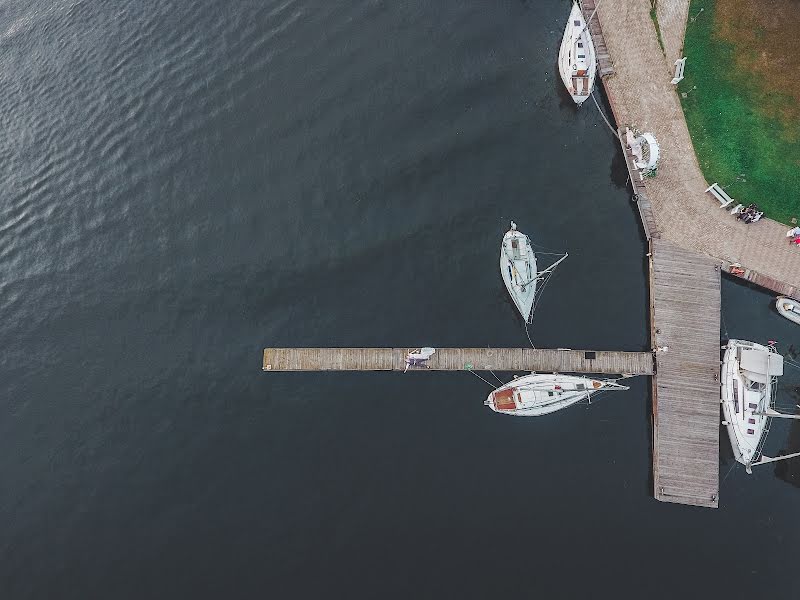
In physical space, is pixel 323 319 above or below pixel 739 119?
below

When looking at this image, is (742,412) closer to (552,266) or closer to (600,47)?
(552,266)

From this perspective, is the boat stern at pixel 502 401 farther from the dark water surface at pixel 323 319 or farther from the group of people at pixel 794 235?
the group of people at pixel 794 235

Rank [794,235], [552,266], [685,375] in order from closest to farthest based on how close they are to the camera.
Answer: [685,375]
[794,235]
[552,266]

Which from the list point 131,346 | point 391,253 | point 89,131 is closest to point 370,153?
point 391,253

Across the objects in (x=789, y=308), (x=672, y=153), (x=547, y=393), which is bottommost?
(x=547, y=393)

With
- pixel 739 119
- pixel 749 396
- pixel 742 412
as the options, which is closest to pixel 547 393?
pixel 742 412
